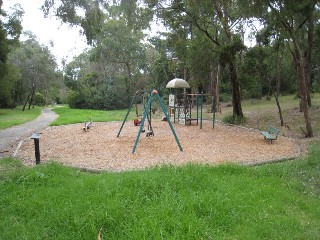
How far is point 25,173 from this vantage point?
5.73m

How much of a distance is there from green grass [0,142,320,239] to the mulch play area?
67.8 inches

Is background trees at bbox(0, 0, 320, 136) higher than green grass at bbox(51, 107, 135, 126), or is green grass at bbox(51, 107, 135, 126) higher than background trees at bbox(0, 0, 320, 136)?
background trees at bbox(0, 0, 320, 136)

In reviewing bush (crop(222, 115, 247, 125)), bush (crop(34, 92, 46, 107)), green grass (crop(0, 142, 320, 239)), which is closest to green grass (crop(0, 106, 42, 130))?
bush (crop(222, 115, 247, 125))

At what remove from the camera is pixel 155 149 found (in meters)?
9.30

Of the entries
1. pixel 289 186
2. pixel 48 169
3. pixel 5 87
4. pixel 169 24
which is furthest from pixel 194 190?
pixel 5 87

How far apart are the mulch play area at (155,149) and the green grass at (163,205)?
67.8 inches

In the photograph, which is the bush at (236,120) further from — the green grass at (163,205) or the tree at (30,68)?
the tree at (30,68)

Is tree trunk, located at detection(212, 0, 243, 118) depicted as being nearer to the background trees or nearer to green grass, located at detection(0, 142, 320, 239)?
the background trees

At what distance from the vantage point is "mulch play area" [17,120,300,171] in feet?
25.3

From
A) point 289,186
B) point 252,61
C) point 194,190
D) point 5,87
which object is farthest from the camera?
point 5,87

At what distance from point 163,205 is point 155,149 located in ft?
16.9

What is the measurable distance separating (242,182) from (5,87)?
26165 millimetres

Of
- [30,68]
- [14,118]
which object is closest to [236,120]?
[14,118]

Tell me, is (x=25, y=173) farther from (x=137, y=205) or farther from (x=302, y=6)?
(x=302, y=6)
